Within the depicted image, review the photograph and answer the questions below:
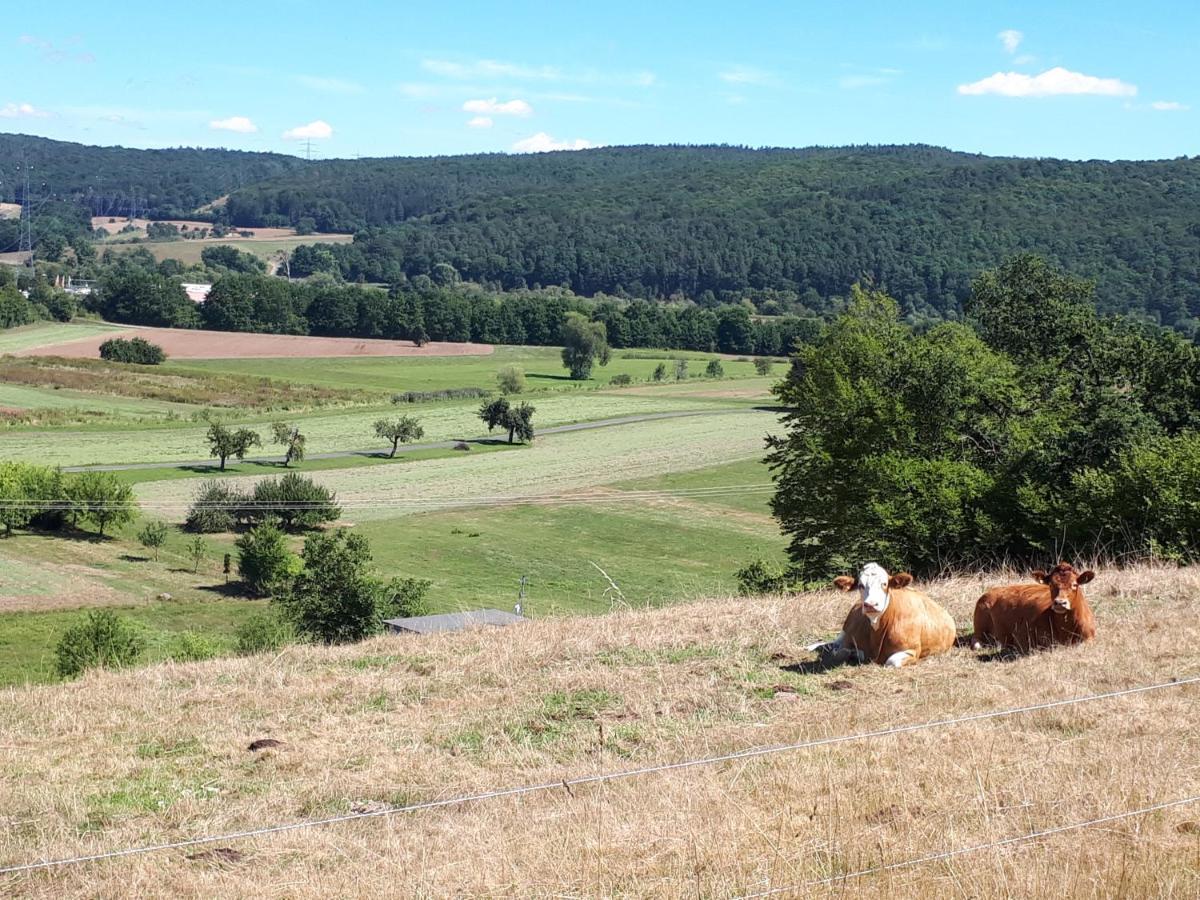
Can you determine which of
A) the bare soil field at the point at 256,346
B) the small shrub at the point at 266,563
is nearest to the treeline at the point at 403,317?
the bare soil field at the point at 256,346

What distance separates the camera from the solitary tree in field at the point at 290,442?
8369 centimetres

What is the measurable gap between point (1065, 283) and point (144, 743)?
4104cm

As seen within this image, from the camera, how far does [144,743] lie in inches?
447

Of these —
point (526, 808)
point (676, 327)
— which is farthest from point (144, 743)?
point (676, 327)

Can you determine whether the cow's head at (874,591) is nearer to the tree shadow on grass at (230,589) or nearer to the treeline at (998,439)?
the treeline at (998,439)

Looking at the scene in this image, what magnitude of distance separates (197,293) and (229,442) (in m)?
117

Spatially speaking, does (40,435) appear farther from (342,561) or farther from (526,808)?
(526,808)

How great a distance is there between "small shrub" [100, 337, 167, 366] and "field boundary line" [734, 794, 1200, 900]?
138 metres

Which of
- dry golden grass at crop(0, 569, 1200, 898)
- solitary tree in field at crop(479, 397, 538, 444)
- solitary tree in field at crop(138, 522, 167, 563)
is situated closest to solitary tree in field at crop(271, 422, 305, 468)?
solitary tree in field at crop(479, 397, 538, 444)

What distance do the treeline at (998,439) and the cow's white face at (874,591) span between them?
35.0ft

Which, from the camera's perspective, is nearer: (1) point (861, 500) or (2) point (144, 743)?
(2) point (144, 743)

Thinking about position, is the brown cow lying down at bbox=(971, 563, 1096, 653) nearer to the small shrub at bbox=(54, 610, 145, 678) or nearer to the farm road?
the small shrub at bbox=(54, 610, 145, 678)

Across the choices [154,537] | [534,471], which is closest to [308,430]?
[534,471]

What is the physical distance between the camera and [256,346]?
516ft
